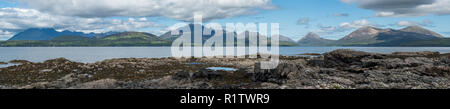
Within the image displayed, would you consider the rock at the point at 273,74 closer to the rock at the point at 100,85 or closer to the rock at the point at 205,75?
the rock at the point at 205,75

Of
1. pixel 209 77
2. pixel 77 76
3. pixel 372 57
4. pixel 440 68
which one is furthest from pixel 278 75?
pixel 372 57

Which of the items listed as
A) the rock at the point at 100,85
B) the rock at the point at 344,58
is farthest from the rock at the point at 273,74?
the rock at the point at 344,58

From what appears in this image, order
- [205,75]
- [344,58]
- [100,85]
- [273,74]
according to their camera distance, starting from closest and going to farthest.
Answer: [100,85] → [273,74] → [205,75] → [344,58]

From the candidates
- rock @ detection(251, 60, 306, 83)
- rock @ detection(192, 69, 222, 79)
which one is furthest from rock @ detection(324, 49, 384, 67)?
rock @ detection(192, 69, 222, 79)

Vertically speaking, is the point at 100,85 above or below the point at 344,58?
below

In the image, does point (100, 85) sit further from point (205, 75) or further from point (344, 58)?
point (344, 58)

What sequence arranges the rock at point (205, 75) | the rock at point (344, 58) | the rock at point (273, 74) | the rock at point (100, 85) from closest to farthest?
the rock at point (100, 85)
the rock at point (273, 74)
the rock at point (205, 75)
the rock at point (344, 58)

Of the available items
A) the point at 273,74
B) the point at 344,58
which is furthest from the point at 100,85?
the point at 344,58

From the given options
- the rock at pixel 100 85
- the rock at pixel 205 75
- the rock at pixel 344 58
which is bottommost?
the rock at pixel 100 85

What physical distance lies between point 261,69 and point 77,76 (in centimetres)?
2046

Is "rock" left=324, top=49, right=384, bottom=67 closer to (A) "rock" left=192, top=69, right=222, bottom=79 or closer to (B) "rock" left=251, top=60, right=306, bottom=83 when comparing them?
(B) "rock" left=251, top=60, right=306, bottom=83

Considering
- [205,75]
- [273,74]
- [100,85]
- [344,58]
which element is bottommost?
[100,85]

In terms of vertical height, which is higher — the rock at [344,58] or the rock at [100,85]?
the rock at [344,58]
